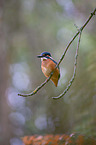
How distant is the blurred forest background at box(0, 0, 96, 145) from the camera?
654 centimetres

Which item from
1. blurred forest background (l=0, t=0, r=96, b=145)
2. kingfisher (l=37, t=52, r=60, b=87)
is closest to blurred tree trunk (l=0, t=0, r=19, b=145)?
blurred forest background (l=0, t=0, r=96, b=145)

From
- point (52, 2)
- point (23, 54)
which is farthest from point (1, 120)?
point (52, 2)

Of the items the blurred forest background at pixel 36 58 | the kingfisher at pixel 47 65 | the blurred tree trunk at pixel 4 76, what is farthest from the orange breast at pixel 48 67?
the blurred tree trunk at pixel 4 76

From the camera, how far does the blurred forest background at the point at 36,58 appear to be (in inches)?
258

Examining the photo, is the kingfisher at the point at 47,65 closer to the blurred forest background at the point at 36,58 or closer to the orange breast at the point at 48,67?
the orange breast at the point at 48,67

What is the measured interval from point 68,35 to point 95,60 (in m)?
4.28

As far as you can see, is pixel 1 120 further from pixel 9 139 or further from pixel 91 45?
pixel 91 45

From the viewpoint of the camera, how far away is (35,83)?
873 centimetres

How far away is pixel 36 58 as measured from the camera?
899 cm

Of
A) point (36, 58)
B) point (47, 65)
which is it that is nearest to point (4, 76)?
point (36, 58)

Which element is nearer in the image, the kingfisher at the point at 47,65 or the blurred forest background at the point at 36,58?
the kingfisher at the point at 47,65

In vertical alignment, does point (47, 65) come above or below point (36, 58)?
below

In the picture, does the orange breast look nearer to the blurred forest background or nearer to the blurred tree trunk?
the blurred forest background

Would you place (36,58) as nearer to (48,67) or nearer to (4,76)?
(4,76)
